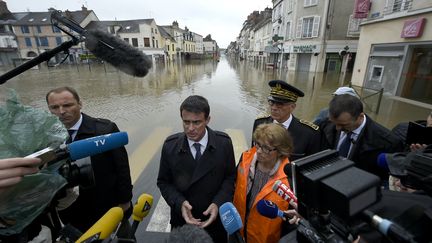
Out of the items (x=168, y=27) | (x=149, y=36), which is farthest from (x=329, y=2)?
(x=168, y=27)

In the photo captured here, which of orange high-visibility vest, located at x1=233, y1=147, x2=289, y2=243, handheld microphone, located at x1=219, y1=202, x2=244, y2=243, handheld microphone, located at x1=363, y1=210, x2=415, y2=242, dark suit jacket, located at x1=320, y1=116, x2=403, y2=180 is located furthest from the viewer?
dark suit jacket, located at x1=320, y1=116, x2=403, y2=180

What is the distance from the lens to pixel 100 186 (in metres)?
2.24

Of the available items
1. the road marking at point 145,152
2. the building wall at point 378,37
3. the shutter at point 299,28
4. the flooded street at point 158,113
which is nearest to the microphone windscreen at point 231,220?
the flooded street at point 158,113

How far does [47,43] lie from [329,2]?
46.0 m

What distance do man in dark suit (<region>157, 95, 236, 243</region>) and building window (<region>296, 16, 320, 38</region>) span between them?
25614 mm

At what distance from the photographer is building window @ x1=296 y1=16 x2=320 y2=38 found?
23219mm

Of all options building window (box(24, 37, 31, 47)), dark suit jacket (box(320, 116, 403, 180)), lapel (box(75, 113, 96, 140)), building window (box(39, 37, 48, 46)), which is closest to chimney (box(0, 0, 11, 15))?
building window (box(24, 37, 31, 47))

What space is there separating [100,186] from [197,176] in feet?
3.43

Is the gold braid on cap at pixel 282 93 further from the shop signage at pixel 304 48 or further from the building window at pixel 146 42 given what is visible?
the building window at pixel 146 42

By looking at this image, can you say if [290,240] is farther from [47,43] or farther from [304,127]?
[47,43]

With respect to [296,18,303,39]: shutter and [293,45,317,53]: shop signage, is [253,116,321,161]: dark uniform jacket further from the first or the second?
[296,18,303,39]: shutter

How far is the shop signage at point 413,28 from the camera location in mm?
9406

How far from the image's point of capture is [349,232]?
0.75 metres

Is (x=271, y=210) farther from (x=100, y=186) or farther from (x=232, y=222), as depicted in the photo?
(x=100, y=186)
